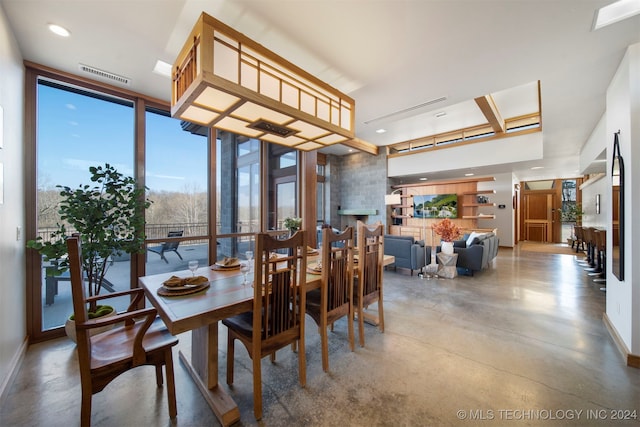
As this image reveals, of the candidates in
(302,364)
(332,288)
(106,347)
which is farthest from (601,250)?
(106,347)

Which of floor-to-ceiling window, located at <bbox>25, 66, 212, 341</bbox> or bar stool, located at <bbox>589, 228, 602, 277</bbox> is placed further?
bar stool, located at <bbox>589, 228, 602, 277</bbox>

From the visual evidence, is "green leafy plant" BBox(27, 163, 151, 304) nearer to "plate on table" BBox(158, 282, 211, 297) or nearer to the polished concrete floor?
the polished concrete floor

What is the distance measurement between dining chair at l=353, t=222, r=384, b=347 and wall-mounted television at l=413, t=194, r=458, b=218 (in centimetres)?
508

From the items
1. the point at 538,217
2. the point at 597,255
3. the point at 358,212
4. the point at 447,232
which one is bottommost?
the point at 597,255

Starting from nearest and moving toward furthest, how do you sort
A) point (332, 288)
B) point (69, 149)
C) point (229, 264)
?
point (332, 288) < point (229, 264) < point (69, 149)

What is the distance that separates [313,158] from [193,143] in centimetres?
218

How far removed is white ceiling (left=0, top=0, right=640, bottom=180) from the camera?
193cm

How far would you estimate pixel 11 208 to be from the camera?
2102 mm

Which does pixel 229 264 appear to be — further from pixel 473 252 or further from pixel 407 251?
pixel 473 252

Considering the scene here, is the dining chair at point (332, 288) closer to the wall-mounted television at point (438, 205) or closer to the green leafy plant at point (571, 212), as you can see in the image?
the wall-mounted television at point (438, 205)

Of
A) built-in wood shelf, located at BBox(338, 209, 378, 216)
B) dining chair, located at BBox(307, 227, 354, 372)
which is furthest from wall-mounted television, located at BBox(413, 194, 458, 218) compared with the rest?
dining chair, located at BBox(307, 227, 354, 372)

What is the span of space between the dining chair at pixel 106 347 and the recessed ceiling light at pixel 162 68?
6.95 feet

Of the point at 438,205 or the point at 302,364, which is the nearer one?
the point at 302,364

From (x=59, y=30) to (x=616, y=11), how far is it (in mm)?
4600
